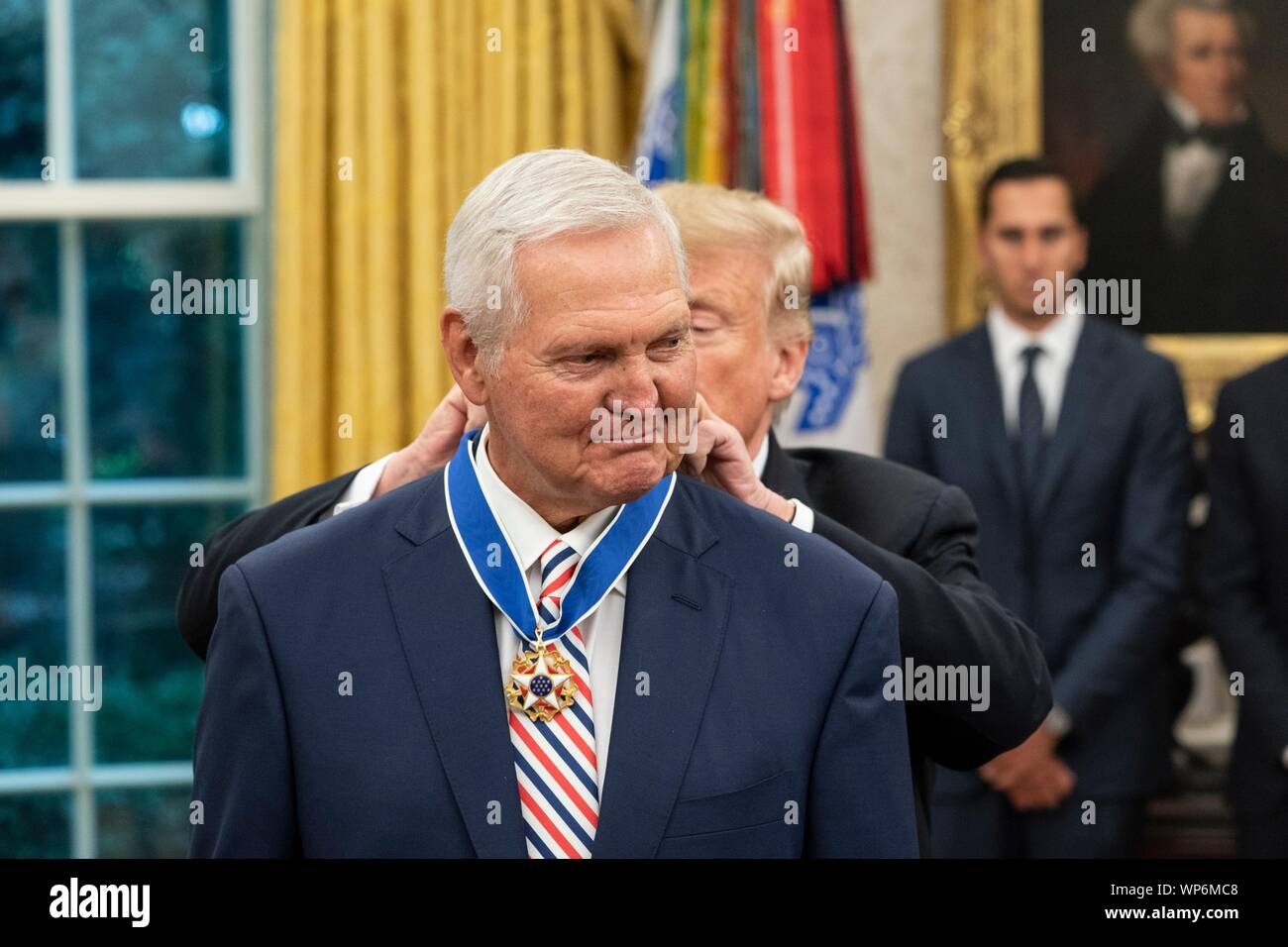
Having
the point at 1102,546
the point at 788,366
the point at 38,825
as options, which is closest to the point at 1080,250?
the point at 1102,546

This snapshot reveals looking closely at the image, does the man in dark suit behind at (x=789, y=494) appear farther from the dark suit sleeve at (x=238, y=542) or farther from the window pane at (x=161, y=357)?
the window pane at (x=161, y=357)

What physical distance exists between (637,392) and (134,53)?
3331mm

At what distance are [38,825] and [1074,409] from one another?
3.06 meters

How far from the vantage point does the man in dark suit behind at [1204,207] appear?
4672mm

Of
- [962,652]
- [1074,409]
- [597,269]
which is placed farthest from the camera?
[1074,409]

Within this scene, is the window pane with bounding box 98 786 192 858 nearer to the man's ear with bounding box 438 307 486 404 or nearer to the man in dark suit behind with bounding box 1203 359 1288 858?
the man in dark suit behind with bounding box 1203 359 1288 858

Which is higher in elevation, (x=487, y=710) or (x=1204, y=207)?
(x=1204, y=207)

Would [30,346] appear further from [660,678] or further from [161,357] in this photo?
[660,678]

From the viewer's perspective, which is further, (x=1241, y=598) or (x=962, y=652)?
(x=1241, y=598)

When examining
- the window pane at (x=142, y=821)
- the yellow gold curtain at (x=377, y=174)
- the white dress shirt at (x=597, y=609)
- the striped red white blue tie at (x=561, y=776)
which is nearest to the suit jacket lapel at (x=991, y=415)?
the yellow gold curtain at (x=377, y=174)

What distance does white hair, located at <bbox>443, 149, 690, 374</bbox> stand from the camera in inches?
71.8

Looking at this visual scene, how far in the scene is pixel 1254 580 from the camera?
3750 millimetres

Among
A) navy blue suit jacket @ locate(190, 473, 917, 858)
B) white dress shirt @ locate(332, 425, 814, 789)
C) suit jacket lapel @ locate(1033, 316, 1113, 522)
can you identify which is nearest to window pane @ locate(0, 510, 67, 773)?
suit jacket lapel @ locate(1033, 316, 1113, 522)

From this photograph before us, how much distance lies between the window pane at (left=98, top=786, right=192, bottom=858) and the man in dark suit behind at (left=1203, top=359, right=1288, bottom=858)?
284 cm
